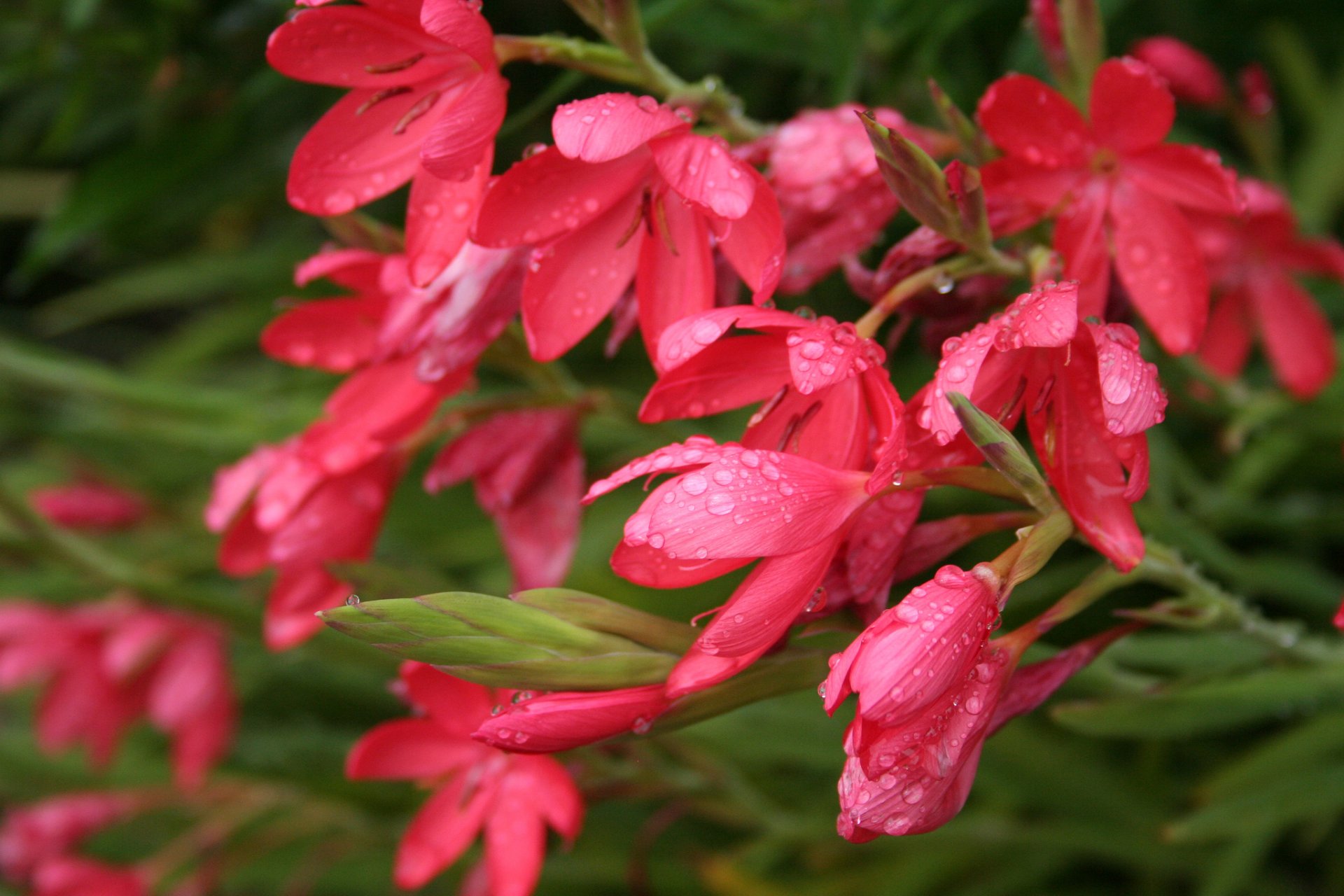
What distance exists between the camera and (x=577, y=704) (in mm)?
429

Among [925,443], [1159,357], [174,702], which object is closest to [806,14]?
[1159,357]

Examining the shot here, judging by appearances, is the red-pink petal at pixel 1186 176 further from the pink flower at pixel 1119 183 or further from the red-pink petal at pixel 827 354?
the red-pink petal at pixel 827 354

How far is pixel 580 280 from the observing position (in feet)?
1.75

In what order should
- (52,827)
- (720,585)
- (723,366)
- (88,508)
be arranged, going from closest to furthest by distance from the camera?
(723,366) < (720,585) < (52,827) < (88,508)

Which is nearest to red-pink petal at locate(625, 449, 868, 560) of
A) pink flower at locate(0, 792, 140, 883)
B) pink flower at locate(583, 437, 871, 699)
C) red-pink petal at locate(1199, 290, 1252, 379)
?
pink flower at locate(583, 437, 871, 699)

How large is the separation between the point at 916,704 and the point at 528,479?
334 millimetres

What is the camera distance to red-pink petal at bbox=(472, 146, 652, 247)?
483 millimetres

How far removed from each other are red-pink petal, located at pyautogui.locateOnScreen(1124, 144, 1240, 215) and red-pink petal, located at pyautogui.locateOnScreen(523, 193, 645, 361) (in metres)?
0.26

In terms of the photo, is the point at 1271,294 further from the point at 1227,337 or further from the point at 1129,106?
the point at 1129,106

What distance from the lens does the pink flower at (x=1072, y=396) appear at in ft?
1.29

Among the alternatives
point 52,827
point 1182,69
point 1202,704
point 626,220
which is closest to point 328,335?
point 626,220

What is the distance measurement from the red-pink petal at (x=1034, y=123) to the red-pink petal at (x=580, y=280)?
18 cm

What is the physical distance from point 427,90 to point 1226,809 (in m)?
0.68

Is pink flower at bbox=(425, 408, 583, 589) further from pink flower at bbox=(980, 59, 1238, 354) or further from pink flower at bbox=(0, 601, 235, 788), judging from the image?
pink flower at bbox=(0, 601, 235, 788)
